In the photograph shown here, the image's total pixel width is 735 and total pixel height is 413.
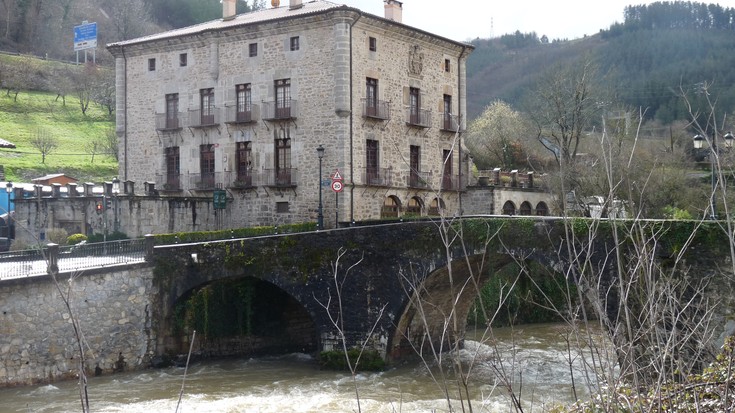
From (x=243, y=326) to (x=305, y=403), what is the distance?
7136mm

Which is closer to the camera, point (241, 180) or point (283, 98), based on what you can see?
point (283, 98)

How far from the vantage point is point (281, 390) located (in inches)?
794

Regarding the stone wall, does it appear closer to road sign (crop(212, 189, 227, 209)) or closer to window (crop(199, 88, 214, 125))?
road sign (crop(212, 189, 227, 209))

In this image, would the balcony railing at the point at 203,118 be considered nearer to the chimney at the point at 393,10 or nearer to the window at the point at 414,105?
the window at the point at 414,105

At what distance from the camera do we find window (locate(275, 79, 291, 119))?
3259 cm

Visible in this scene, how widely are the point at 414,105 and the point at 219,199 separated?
8.76m

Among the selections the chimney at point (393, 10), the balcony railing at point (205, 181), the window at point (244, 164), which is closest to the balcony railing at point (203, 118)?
the window at point (244, 164)

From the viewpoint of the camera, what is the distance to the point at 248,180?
111 feet

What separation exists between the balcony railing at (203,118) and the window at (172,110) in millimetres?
987

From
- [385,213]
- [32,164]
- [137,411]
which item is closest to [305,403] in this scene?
[137,411]

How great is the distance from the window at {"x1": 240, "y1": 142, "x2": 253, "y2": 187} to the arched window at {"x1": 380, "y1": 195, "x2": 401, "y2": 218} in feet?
17.4

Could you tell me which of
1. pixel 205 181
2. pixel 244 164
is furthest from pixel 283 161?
pixel 205 181

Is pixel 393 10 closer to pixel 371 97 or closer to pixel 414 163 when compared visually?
pixel 371 97

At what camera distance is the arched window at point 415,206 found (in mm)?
34531
